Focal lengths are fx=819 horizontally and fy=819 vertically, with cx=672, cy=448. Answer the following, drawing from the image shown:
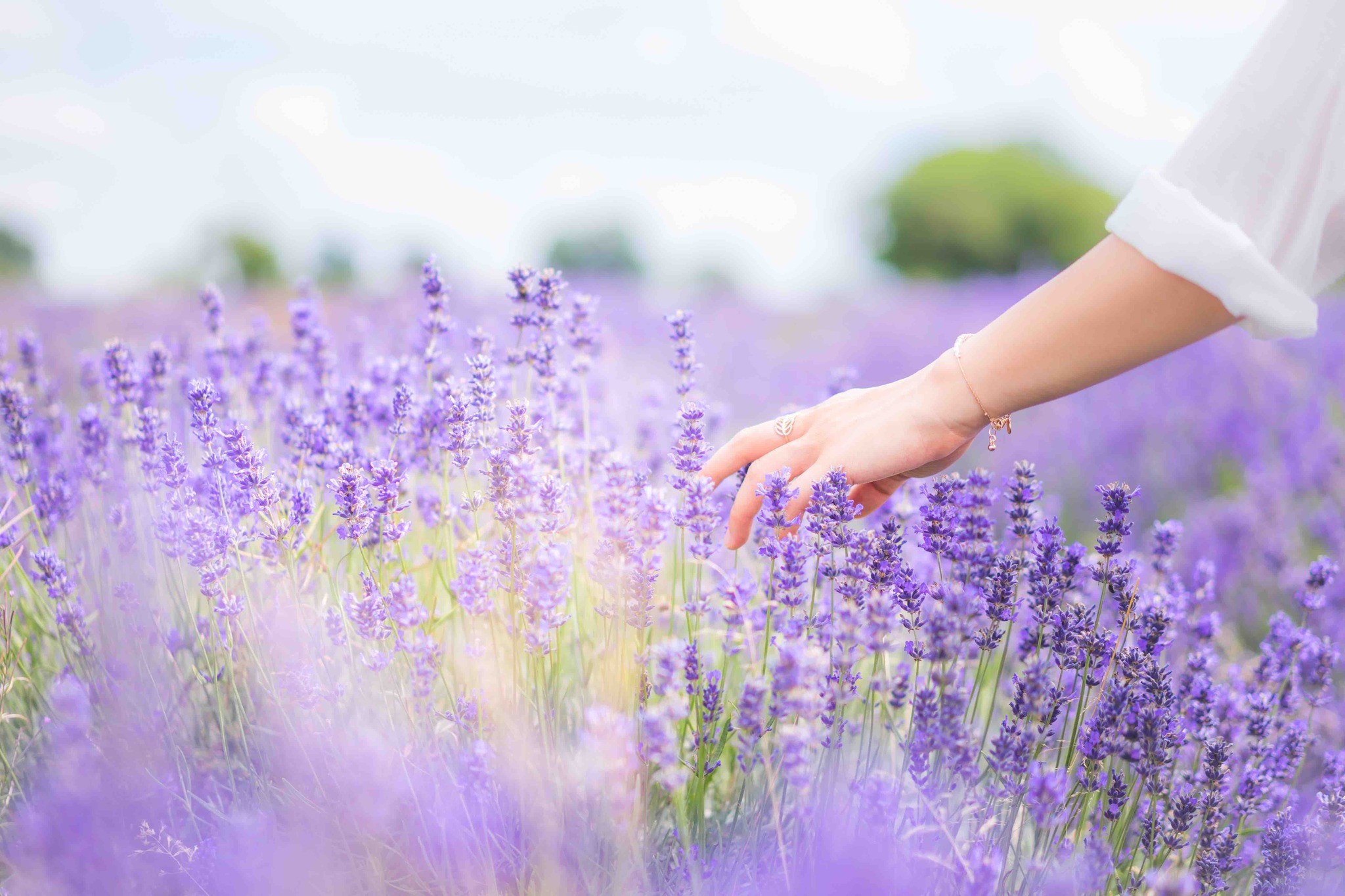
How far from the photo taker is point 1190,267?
123 centimetres

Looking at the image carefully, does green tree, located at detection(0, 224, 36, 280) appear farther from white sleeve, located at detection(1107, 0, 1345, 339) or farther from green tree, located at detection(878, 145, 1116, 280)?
green tree, located at detection(878, 145, 1116, 280)

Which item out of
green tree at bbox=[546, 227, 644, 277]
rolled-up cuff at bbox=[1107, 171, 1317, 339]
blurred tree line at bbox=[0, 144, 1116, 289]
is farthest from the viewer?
green tree at bbox=[546, 227, 644, 277]

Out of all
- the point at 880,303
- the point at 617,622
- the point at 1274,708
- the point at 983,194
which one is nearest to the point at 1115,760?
the point at 1274,708

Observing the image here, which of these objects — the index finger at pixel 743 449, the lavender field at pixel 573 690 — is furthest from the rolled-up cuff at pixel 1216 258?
the index finger at pixel 743 449

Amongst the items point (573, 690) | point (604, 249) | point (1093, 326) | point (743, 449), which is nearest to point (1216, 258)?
point (1093, 326)

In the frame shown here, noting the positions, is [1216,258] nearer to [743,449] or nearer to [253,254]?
[743,449]

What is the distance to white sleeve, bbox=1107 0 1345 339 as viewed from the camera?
4.05 ft

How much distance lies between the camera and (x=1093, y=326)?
132 cm

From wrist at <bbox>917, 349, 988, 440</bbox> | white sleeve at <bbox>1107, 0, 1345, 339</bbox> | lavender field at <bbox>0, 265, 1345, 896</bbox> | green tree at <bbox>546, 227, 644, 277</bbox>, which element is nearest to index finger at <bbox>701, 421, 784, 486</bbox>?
lavender field at <bbox>0, 265, 1345, 896</bbox>

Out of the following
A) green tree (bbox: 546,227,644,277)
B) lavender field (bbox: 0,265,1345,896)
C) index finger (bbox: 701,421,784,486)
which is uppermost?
green tree (bbox: 546,227,644,277)

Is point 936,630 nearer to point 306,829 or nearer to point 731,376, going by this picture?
point 306,829

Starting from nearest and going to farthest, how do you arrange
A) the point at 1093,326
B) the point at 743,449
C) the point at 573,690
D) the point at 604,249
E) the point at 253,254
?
the point at 1093,326 < the point at 743,449 < the point at 573,690 < the point at 253,254 < the point at 604,249

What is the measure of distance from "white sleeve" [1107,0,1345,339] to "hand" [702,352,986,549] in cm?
39

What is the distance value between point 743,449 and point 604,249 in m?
34.1
